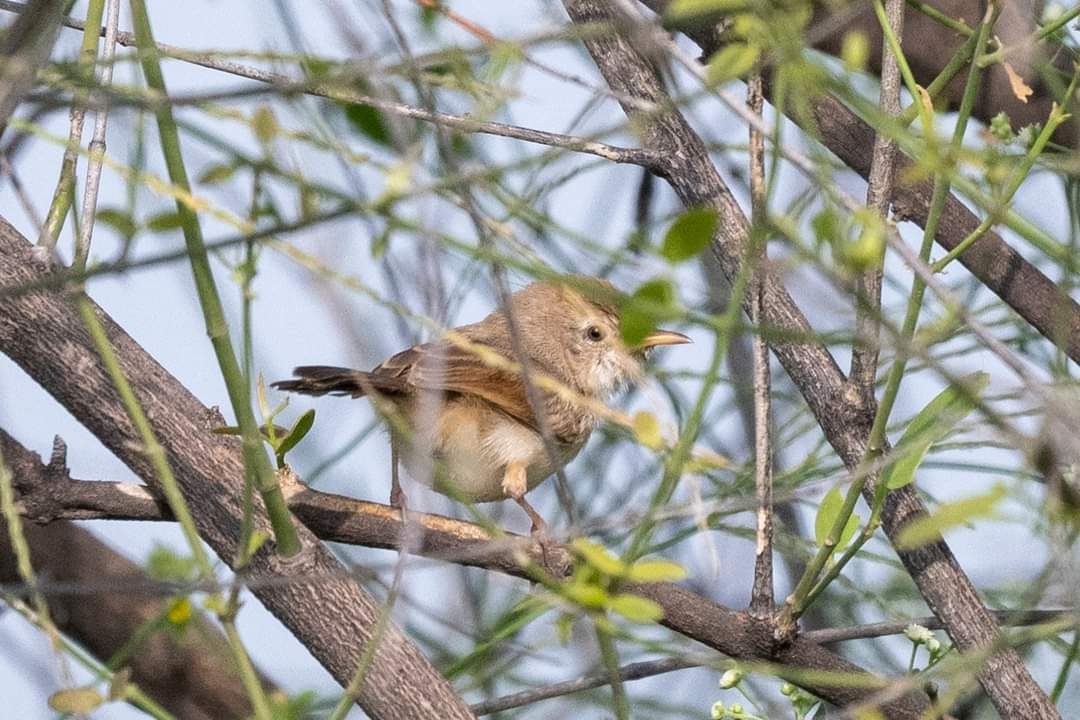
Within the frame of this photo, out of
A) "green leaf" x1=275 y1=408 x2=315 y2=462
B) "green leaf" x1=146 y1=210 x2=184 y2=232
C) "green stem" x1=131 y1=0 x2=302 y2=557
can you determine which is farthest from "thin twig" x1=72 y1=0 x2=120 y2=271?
"green leaf" x1=275 y1=408 x2=315 y2=462

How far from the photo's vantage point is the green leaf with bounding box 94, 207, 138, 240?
1843 millimetres

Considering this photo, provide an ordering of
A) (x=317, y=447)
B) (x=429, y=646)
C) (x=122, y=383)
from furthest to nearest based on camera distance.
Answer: (x=429, y=646) < (x=317, y=447) < (x=122, y=383)

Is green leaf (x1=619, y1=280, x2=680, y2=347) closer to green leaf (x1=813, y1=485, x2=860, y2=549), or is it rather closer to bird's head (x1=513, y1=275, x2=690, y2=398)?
green leaf (x1=813, y1=485, x2=860, y2=549)

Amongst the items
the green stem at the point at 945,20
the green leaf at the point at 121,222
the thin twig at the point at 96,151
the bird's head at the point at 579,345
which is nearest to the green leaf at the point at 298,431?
the thin twig at the point at 96,151

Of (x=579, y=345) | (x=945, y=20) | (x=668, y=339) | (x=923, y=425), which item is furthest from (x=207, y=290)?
(x=579, y=345)

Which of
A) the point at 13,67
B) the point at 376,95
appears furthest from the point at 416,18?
the point at 13,67

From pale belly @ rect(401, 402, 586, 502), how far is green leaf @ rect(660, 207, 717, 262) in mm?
2747

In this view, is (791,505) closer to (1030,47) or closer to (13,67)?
(1030,47)

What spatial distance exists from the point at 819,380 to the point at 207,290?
152cm

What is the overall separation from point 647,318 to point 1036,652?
2.93 metres

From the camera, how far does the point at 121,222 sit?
184cm

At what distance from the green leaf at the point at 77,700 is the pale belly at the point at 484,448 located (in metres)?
2.52

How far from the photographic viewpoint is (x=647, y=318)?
167 centimetres

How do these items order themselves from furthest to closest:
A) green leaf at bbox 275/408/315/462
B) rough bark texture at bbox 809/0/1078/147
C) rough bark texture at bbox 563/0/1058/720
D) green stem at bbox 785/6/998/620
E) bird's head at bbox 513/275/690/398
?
1. bird's head at bbox 513/275/690/398
2. rough bark texture at bbox 809/0/1078/147
3. rough bark texture at bbox 563/0/1058/720
4. green leaf at bbox 275/408/315/462
5. green stem at bbox 785/6/998/620
